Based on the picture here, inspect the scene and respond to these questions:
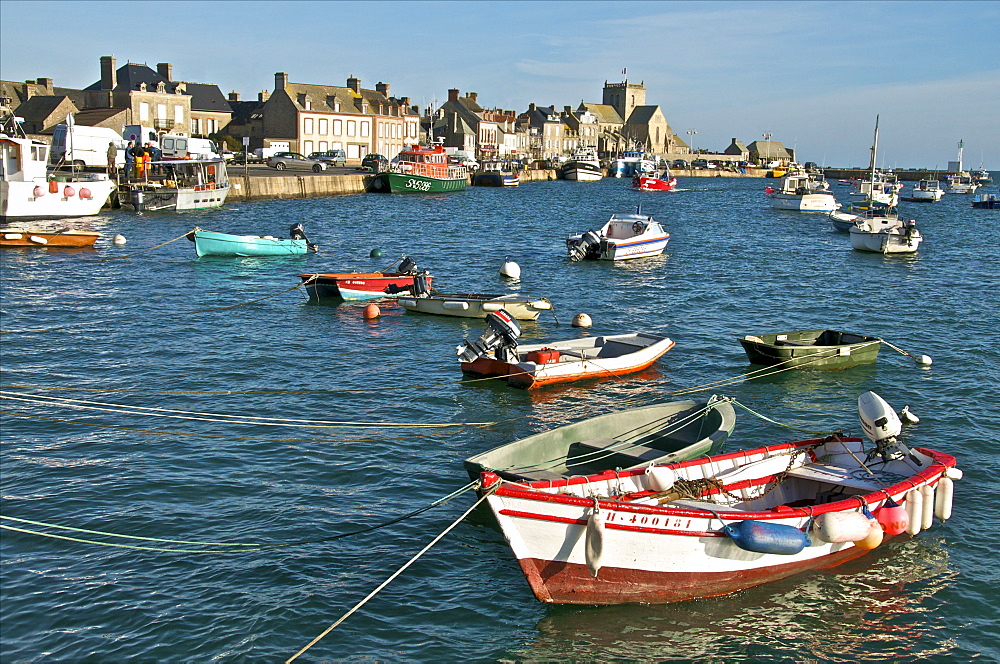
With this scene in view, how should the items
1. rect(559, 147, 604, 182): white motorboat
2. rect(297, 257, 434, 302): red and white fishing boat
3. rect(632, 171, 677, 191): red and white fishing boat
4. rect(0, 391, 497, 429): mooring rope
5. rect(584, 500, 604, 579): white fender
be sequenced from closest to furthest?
rect(584, 500, 604, 579): white fender < rect(0, 391, 497, 429): mooring rope < rect(297, 257, 434, 302): red and white fishing boat < rect(632, 171, 677, 191): red and white fishing boat < rect(559, 147, 604, 182): white motorboat

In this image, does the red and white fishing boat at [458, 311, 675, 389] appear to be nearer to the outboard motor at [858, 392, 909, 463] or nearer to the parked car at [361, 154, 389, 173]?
the outboard motor at [858, 392, 909, 463]

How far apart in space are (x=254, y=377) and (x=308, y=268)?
63.6 feet

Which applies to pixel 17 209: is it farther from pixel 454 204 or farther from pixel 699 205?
pixel 699 205

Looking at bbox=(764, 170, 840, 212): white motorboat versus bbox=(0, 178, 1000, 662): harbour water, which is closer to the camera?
bbox=(0, 178, 1000, 662): harbour water

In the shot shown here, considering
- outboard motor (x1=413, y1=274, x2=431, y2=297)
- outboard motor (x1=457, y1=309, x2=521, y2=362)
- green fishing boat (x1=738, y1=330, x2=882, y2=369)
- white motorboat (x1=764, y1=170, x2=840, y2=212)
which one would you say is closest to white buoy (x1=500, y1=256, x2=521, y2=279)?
outboard motor (x1=413, y1=274, x2=431, y2=297)

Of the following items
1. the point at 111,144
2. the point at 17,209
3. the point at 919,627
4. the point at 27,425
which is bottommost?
the point at 919,627

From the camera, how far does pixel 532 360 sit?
20.8 meters

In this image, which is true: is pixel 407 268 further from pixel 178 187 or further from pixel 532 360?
pixel 178 187

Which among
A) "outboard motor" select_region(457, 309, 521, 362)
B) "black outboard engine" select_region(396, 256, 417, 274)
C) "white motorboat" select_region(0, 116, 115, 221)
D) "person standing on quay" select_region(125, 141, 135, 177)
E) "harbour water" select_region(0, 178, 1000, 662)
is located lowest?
"harbour water" select_region(0, 178, 1000, 662)

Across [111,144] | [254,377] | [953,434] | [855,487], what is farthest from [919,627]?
[111,144]

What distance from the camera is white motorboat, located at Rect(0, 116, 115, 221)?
4603 centimetres

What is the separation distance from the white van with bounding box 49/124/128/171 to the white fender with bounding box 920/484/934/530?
62791mm

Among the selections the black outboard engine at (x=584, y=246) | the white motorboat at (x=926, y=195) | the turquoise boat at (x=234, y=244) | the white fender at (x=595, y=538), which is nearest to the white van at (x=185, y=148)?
the turquoise boat at (x=234, y=244)

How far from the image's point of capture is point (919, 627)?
37.4 ft
